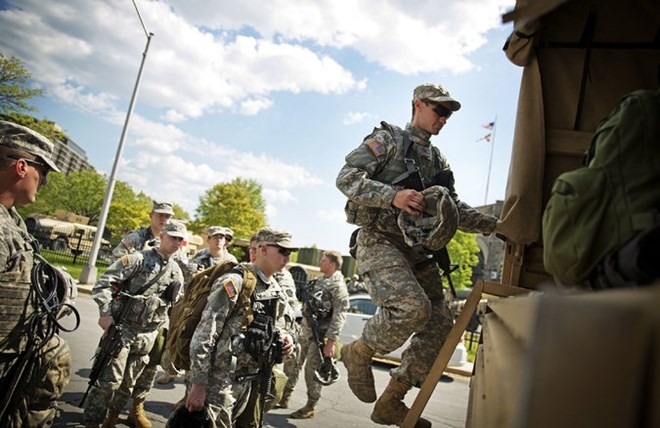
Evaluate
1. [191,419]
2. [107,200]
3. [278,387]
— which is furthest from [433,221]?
[107,200]

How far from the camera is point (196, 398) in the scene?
293 centimetres

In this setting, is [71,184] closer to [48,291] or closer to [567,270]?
[48,291]

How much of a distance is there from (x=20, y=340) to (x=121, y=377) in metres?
1.62

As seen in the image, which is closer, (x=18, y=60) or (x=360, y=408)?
(x=360, y=408)

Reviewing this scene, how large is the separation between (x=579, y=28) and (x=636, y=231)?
76.2 inches

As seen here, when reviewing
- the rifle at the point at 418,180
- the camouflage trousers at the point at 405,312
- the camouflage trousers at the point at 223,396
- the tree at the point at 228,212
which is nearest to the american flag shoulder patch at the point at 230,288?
the camouflage trousers at the point at 223,396

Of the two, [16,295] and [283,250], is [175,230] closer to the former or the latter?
[283,250]

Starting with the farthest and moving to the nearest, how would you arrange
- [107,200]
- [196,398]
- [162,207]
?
[107,200] → [162,207] → [196,398]

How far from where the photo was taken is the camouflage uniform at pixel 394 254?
2338 mm

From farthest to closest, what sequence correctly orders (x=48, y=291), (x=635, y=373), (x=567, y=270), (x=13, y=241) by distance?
(x=48, y=291)
(x=13, y=241)
(x=567, y=270)
(x=635, y=373)

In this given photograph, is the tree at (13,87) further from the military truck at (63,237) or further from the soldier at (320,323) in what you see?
the soldier at (320,323)

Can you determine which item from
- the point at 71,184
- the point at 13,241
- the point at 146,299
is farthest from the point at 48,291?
the point at 71,184

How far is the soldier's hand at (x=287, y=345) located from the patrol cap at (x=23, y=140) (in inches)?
85.2

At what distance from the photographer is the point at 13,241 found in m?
2.51
